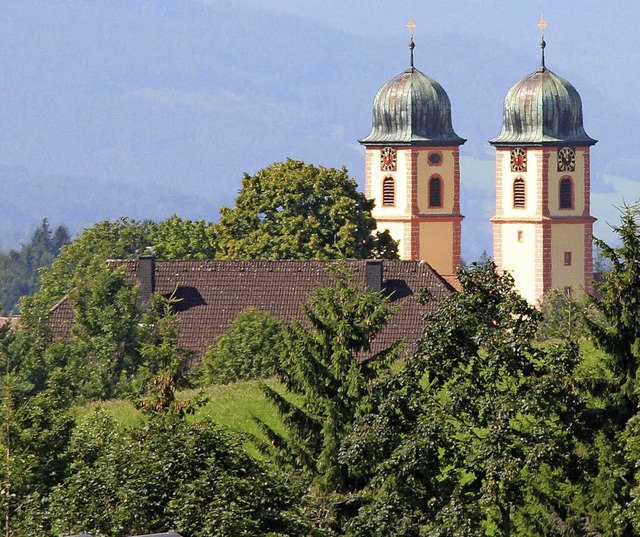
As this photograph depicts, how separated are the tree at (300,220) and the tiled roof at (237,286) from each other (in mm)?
9621

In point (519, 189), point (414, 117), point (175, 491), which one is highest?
point (414, 117)

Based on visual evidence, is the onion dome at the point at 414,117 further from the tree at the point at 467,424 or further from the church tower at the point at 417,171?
the tree at the point at 467,424

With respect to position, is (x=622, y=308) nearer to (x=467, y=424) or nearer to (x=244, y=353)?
(x=467, y=424)

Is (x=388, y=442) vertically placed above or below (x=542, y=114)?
below

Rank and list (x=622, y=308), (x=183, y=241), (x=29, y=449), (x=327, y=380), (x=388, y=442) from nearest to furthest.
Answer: (x=388, y=442) → (x=622, y=308) → (x=29, y=449) → (x=327, y=380) → (x=183, y=241)

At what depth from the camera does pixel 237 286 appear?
67688mm

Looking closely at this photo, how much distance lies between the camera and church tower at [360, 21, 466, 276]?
12412cm

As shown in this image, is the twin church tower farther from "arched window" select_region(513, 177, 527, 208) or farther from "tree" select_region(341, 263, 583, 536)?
"tree" select_region(341, 263, 583, 536)

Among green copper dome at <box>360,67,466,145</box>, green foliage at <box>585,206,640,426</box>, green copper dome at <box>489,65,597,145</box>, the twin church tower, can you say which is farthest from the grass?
green copper dome at <box>489,65,597,145</box>

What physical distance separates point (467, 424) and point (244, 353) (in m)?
30.7

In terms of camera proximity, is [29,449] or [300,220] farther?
[300,220]

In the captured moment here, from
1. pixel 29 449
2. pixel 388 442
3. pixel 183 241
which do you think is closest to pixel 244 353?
pixel 183 241

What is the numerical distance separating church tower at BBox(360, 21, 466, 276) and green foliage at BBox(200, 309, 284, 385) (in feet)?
204

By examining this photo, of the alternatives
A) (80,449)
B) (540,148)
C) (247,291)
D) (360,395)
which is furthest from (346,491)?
(540,148)
